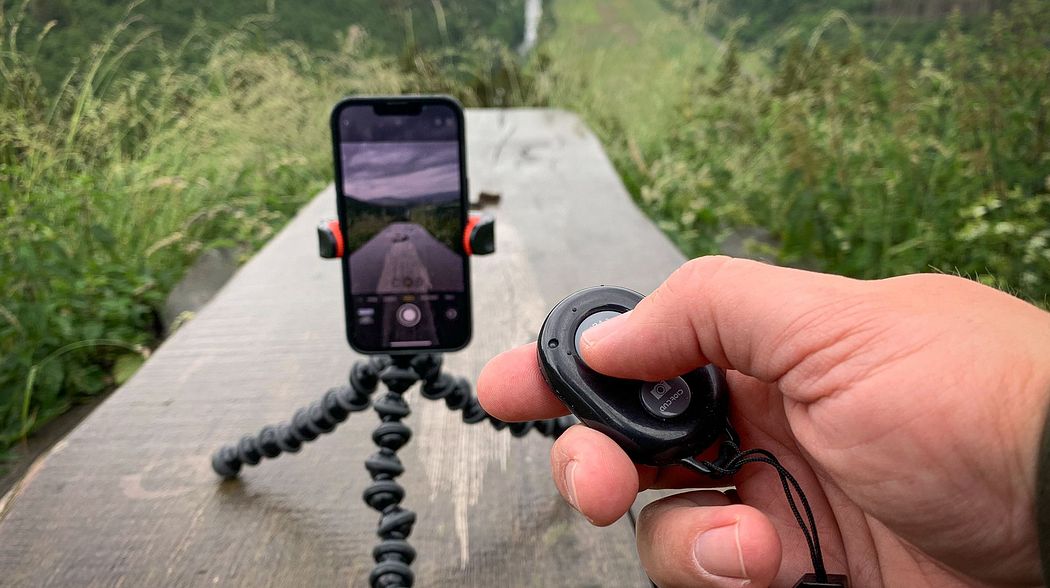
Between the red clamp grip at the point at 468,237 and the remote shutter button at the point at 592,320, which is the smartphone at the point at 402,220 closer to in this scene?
the red clamp grip at the point at 468,237

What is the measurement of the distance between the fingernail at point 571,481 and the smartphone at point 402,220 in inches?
11.3

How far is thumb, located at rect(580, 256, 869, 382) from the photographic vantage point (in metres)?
0.48

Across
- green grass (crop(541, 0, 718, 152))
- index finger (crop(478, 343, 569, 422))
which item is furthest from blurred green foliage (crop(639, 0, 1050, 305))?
index finger (crop(478, 343, 569, 422))

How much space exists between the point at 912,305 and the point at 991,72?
1760mm

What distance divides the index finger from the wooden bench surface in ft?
0.66

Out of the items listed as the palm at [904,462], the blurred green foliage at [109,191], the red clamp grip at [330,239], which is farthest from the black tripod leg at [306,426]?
the blurred green foliage at [109,191]

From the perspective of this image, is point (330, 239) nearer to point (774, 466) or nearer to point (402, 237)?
point (402, 237)

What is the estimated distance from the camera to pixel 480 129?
2.65 meters

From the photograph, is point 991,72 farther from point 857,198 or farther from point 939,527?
point 939,527

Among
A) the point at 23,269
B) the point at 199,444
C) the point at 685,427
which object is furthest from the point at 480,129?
the point at 685,427

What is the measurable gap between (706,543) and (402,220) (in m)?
0.47

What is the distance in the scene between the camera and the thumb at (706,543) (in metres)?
0.48

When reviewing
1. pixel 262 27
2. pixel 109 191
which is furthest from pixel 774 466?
pixel 262 27

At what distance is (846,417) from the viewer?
474 mm
